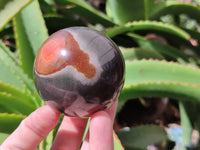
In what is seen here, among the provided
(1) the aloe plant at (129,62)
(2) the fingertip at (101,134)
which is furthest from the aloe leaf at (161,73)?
(2) the fingertip at (101,134)

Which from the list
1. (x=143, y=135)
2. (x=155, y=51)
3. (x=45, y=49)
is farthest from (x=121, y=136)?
(x=45, y=49)

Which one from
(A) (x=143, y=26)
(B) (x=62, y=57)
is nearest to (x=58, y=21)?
(A) (x=143, y=26)

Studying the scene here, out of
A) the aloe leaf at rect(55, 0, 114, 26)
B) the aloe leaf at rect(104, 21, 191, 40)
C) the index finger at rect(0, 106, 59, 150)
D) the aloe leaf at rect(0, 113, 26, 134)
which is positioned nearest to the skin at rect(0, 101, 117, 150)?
the index finger at rect(0, 106, 59, 150)

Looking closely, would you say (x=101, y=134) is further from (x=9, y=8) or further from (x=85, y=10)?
(x=85, y=10)

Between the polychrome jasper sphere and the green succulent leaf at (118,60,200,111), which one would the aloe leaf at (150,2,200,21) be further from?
the polychrome jasper sphere

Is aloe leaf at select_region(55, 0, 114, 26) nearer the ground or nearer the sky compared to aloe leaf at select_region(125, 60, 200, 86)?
nearer the sky

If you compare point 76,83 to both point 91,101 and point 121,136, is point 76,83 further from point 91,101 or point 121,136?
point 121,136
